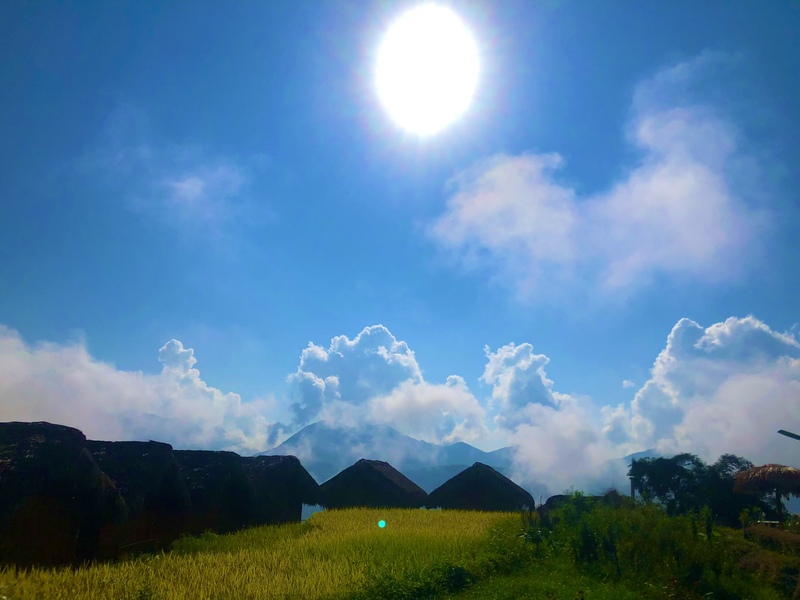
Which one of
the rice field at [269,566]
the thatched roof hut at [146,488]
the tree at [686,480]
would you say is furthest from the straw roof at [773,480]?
the thatched roof hut at [146,488]

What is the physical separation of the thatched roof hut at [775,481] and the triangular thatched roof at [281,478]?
18712mm

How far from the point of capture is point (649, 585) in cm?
1038

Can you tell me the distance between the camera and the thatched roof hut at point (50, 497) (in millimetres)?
10031

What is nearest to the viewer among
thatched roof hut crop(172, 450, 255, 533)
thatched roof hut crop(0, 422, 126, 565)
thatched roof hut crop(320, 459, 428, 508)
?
thatched roof hut crop(0, 422, 126, 565)

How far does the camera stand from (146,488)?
A: 550 inches

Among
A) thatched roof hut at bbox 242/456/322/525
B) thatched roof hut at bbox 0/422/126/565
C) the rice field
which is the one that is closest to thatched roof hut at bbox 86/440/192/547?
the rice field

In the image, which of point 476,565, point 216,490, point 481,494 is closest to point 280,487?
point 216,490

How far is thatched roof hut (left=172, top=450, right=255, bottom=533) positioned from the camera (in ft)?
56.5

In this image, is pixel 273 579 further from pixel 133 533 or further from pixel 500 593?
pixel 133 533

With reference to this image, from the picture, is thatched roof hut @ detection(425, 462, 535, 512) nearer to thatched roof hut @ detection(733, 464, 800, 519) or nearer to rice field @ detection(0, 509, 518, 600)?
thatched roof hut @ detection(733, 464, 800, 519)

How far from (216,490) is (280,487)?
15.1ft

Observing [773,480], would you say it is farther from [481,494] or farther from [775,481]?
[481,494]

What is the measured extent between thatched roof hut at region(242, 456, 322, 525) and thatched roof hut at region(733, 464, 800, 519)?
18.7 metres

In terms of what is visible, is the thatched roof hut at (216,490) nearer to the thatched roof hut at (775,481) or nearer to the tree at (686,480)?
the thatched roof hut at (775,481)
